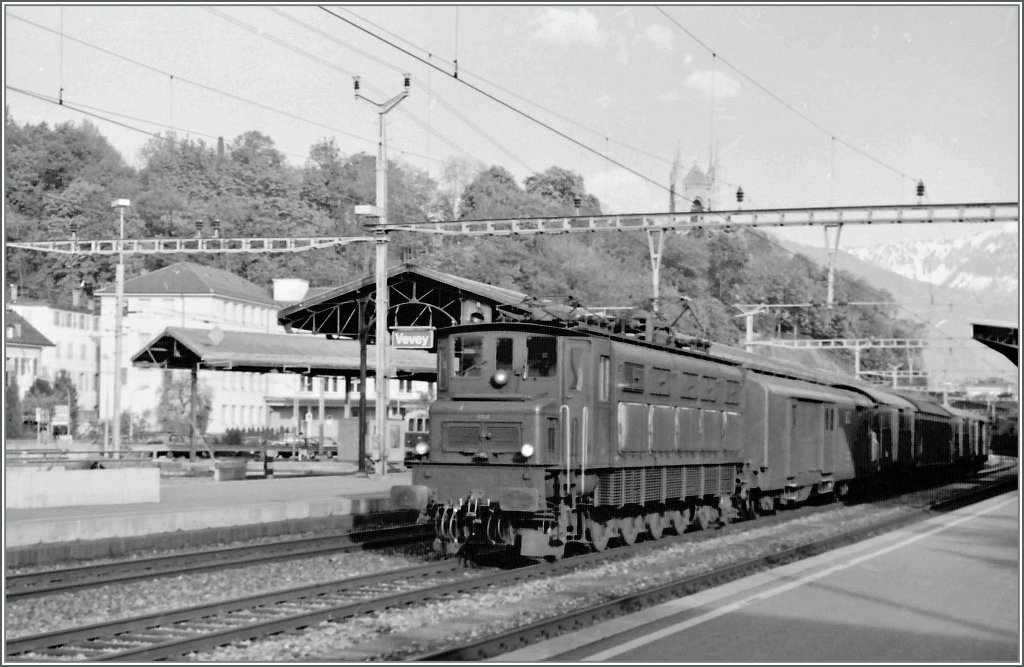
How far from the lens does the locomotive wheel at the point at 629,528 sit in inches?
789

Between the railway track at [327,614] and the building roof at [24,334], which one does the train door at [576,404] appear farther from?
the building roof at [24,334]

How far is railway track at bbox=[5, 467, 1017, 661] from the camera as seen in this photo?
37.5ft

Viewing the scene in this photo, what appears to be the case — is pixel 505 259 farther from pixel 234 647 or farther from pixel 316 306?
pixel 234 647

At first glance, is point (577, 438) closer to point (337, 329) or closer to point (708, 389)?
point (708, 389)

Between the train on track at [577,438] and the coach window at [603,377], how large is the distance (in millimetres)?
30

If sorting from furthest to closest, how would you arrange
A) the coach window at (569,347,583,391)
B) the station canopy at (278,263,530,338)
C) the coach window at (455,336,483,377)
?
1. the station canopy at (278,263,530,338)
2. the coach window at (455,336,483,377)
3. the coach window at (569,347,583,391)

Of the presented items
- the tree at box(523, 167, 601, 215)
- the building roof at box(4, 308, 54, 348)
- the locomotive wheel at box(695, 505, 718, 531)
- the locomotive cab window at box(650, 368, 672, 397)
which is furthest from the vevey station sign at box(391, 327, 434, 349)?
the tree at box(523, 167, 601, 215)

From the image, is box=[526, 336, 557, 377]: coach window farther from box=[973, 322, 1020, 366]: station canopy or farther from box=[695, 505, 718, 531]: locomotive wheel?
box=[973, 322, 1020, 366]: station canopy

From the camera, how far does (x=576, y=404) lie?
1745cm

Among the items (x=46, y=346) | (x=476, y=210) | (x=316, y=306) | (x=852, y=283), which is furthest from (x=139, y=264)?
(x=316, y=306)

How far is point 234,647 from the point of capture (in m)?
11.9

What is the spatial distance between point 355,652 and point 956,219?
21.5 m

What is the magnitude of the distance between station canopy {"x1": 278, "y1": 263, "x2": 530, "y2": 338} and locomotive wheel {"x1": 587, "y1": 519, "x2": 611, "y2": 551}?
10591 millimetres

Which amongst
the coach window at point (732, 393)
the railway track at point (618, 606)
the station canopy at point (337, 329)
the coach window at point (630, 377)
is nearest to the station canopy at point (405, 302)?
the station canopy at point (337, 329)
